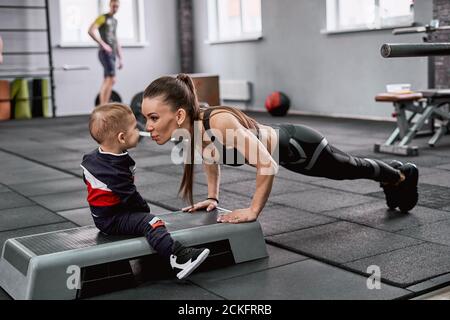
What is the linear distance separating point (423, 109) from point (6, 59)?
562 centimetres

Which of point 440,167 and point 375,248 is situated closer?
point 375,248

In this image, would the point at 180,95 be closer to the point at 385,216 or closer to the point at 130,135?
the point at 130,135

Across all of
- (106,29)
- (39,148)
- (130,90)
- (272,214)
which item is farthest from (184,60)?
(272,214)

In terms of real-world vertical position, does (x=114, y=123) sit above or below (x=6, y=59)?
below

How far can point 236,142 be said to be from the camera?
6.38ft

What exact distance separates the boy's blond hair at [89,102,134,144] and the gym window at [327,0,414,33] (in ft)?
14.7

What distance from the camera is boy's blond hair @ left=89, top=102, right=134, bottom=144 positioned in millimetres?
1916

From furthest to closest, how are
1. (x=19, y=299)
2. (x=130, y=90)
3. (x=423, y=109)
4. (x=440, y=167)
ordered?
(x=130, y=90)
(x=423, y=109)
(x=440, y=167)
(x=19, y=299)

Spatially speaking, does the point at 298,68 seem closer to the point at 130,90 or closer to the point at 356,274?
the point at 130,90

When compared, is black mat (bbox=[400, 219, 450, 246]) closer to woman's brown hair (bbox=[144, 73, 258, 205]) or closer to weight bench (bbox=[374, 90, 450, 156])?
woman's brown hair (bbox=[144, 73, 258, 205])

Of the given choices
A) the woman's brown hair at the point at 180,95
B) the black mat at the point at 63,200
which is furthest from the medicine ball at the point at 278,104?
the woman's brown hair at the point at 180,95

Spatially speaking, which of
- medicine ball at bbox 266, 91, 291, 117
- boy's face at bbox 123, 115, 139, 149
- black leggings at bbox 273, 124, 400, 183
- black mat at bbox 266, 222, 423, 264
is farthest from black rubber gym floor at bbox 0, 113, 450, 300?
medicine ball at bbox 266, 91, 291, 117

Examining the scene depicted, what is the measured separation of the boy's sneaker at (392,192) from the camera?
2.58 meters

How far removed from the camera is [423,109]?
462 cm
